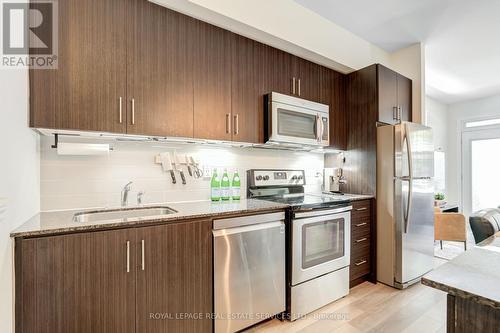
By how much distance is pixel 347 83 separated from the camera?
2996 mm

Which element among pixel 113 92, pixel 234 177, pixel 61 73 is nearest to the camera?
pixel 61 73

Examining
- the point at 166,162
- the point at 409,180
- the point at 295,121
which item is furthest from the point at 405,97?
the point at 166,162

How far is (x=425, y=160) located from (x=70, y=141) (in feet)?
11.2

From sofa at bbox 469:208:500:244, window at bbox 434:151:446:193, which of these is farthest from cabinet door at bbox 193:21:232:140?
window at bbox 434:151:446:193

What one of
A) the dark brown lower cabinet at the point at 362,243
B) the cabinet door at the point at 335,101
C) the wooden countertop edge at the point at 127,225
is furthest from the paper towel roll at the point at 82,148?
the dark brown lower cabinet at the point at 362,243

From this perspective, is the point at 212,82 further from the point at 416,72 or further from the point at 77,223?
the point at 416,72

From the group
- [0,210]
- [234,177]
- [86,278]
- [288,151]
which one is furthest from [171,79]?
[288,151]

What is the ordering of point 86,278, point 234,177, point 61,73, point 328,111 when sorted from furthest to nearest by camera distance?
point 328,111 → point 234,177 → point 61,73 → point 86,278

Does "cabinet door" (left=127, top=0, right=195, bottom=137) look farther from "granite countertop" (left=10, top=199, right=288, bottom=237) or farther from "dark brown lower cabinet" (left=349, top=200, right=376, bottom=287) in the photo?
"dark brown lower cabinet" (left=349, top=200, right=376, bottom=287)

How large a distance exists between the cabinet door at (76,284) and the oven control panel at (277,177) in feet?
4.44

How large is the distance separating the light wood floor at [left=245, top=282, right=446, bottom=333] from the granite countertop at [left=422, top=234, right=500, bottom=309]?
4.20ft

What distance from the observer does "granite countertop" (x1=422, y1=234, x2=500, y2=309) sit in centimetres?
67

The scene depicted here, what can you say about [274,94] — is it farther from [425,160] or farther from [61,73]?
[425,160]

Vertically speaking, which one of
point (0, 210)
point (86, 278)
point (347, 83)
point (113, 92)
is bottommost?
point (86, 278)
